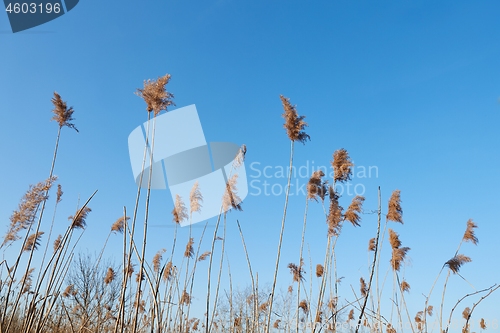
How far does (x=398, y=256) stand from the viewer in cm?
659

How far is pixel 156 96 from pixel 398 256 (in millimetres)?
4767

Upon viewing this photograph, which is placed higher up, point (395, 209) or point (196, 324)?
point (395, 209)

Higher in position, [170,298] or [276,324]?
[276,324]

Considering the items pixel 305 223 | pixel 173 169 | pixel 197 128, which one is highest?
pixel 197 128

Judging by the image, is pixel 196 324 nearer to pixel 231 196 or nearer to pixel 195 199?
pixel 195 199

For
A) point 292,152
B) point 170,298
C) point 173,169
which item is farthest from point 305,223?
point 173,169

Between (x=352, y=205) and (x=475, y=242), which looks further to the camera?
(x=475, y=242)

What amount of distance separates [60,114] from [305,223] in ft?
10.2

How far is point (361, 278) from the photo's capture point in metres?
8.10

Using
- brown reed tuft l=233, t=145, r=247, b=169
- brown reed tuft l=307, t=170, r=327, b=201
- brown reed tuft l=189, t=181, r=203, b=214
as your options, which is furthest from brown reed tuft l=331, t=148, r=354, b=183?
brown reed tuft l=189, t=181, r=203, b=214

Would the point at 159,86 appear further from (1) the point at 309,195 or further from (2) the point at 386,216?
(2) the point at 386,216

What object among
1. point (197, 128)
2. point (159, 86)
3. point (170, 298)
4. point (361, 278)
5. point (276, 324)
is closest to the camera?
point (159, 86)

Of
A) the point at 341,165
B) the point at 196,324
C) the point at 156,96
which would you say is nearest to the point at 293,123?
the point at 341,165

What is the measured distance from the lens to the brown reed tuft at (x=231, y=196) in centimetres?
495
